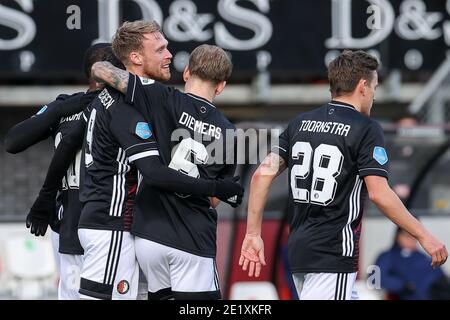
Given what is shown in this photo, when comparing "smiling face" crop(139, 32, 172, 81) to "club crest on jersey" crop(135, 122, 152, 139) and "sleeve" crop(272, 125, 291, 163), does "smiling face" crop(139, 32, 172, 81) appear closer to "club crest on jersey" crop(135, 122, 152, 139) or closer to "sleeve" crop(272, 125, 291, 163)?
"club crest on jersey" crop(135, 122, 152, 139)

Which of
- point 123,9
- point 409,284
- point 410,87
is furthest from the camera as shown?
point 410,87

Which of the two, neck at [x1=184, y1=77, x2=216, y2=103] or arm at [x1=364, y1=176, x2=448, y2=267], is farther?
neck at [x1=184, y1=77, x2=216, y2=103]

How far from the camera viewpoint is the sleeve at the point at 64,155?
17.7 ft

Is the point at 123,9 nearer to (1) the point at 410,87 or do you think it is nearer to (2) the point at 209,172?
(1) the point at 410,87

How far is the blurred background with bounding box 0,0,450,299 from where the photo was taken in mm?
9344

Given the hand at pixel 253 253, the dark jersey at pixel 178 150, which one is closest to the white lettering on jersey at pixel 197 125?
the dark jersey at pixel 178 150

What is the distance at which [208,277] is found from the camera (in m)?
5.15

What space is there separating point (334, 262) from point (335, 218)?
0.21m

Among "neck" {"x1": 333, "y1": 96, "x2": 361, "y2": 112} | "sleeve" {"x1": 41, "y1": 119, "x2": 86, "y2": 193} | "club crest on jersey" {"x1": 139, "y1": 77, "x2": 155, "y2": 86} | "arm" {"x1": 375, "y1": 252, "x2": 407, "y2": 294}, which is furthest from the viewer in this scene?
"arm" {"x1": 375, "y1": 252, "x2": 407, "y2": 294}

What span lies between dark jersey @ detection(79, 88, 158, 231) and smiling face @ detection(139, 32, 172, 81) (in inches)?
9.2

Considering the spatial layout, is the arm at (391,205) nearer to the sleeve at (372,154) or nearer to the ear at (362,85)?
the sleeve at (372,154)

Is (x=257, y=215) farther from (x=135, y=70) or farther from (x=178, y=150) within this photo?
(x=135, y=70)

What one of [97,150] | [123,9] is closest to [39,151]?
[123,9]

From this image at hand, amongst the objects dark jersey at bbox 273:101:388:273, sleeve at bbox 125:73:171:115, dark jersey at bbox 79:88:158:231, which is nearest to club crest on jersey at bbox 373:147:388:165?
dark jersey at bbox 273:101:388:273
